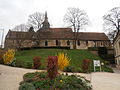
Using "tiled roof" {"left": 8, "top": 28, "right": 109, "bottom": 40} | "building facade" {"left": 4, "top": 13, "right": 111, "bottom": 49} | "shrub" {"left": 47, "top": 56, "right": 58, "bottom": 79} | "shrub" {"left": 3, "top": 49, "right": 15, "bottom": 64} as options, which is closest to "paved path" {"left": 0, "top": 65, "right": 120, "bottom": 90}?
"shrub" {"left": 47, "top": 56, "right": 58, "bottom": 79}

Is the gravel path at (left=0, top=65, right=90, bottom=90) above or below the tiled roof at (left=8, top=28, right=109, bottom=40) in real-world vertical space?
below

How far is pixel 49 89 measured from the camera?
25.8ft

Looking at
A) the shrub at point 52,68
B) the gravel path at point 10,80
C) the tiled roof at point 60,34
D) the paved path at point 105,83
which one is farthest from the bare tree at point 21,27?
the shrub at point 52,68

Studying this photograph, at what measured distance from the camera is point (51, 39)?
4809 centimetres

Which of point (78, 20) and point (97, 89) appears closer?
point (97, 89)

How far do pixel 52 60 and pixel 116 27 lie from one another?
36.3 meters

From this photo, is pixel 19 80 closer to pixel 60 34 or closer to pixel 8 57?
pixel 8 57

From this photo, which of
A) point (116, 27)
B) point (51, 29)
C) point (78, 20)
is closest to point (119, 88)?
point (116, 27)

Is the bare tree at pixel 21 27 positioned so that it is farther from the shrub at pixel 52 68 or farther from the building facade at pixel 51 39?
the shrub at pixel 52 68

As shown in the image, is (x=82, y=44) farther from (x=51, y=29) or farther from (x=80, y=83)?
(x=80, y=83)

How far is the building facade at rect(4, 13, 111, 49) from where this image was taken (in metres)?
44.4

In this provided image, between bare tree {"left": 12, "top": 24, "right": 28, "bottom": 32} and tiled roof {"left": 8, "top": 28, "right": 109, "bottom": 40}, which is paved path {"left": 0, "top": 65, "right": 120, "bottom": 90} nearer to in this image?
bare tree {"left": 12, "top": 24, "right": 28, "bottom": 32}

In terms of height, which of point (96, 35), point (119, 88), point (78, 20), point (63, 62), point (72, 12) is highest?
point (72, 12)

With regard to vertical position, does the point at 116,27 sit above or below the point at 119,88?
above
